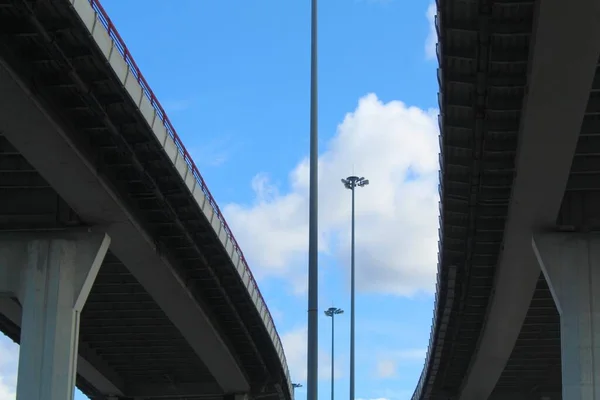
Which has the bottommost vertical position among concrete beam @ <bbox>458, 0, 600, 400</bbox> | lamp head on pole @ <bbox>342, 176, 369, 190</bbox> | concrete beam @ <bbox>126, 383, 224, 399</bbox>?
concrete beam @ <bbox>458, 0, 600, 400</bbox>

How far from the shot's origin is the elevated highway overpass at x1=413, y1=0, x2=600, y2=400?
20.5 metres

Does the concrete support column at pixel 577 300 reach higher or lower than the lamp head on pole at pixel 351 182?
lower

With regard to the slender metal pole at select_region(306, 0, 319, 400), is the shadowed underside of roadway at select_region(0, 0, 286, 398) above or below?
above

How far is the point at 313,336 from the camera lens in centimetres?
1944

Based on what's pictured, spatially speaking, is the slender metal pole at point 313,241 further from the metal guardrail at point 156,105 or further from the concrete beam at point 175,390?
the concrete beam at point 175,390

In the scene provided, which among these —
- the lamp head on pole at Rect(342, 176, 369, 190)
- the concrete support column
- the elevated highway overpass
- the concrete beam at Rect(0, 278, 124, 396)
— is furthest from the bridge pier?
the lamp head on pole at Rect(342, 176, 369, 190)

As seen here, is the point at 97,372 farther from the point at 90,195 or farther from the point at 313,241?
the point at 313,241

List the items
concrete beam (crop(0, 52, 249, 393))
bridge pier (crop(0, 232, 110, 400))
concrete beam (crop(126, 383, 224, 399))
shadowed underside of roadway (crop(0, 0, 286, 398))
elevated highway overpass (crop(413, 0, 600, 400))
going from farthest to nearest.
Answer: concrete beam (crop(126, 383, 224, 399)), bridge pier (crop(0, 232, 110, 400)), concrete beam (crop(0, 52, 249, 393)), shadowed underside of roadway (crop(0, 0, 286, 398)), elevated highway overpass (crop(413, 0, 600, 400))

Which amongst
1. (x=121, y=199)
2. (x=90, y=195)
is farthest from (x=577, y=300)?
(x=90, y=195)

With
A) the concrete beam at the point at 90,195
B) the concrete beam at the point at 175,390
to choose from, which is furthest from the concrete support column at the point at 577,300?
the concrete beam at the point at 175,390

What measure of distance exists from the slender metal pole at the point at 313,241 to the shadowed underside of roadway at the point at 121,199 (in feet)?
15.2

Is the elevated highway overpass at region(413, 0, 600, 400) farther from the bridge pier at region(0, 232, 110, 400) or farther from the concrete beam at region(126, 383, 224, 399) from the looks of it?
the concrete beam at region(126, 383, 224, 399)

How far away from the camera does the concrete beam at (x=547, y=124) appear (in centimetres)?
1953

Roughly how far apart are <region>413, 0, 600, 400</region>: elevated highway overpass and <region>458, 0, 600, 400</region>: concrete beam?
1.2 inches
